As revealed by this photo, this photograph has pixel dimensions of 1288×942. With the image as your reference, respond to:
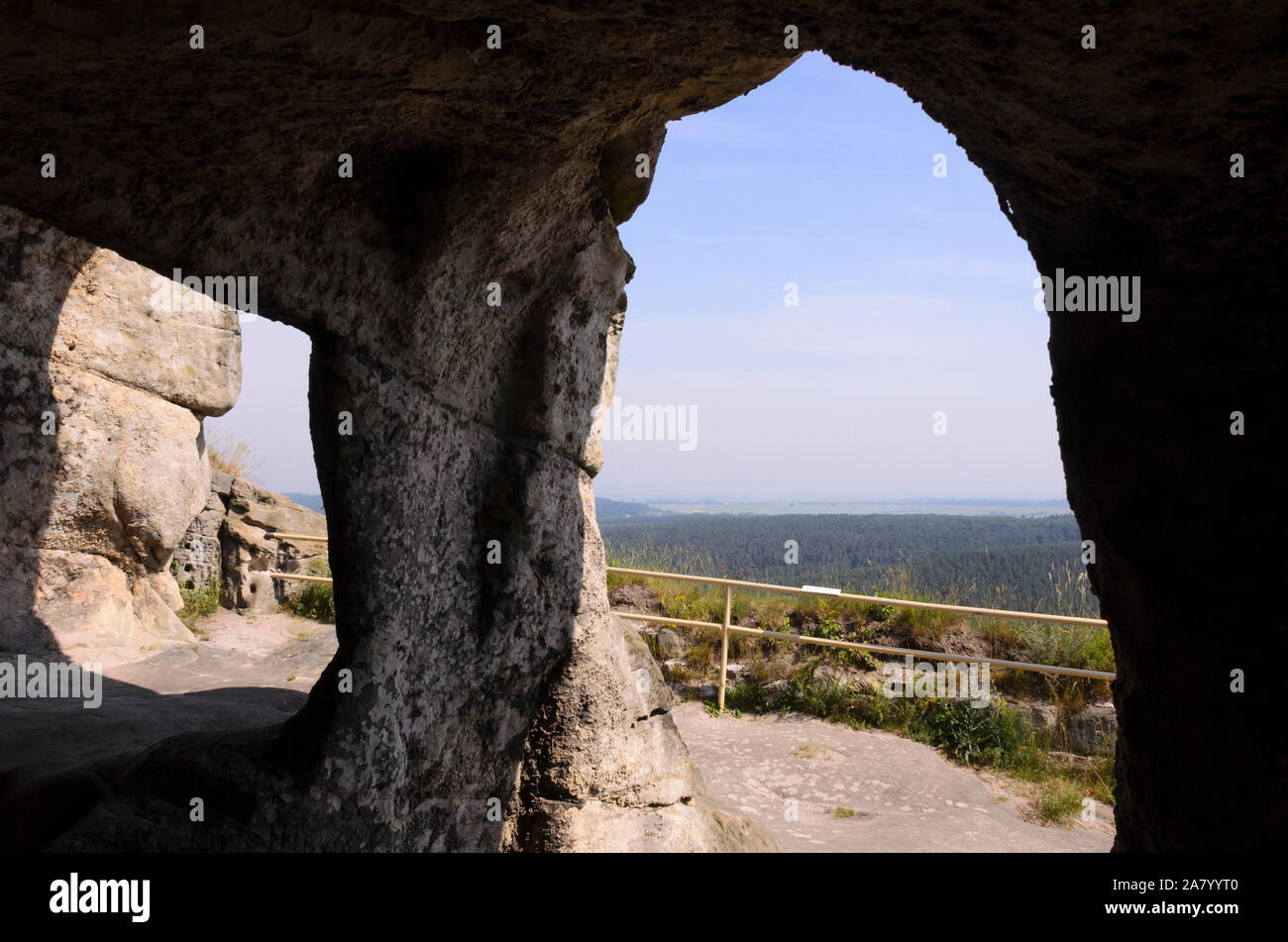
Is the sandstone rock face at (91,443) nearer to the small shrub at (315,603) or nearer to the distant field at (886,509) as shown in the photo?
the small shrub at (315,603)

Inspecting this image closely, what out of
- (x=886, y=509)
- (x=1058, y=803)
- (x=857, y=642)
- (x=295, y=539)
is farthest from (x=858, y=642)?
(x=886, y=509)

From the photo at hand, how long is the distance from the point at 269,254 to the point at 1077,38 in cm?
240

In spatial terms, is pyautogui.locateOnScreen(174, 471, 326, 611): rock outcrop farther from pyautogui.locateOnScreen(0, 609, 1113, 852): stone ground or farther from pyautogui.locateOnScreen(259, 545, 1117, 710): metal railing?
pyautogui.locateOnScreen(259, 545, 1117, 710): metal railing

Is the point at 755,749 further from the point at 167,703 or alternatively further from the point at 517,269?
the point at 517,269

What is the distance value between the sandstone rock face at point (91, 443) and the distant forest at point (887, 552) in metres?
5.11

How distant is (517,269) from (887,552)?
44.1 m

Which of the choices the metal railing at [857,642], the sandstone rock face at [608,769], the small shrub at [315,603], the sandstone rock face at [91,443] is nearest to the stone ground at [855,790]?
the metal railing at [857,642]

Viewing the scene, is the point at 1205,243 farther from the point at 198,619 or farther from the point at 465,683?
the point at 198,619

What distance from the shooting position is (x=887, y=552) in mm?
45844

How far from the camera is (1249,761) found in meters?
2.36

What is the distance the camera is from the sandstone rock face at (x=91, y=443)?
19.4ft

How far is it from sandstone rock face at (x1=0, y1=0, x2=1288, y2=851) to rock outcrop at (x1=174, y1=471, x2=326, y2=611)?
257 inches

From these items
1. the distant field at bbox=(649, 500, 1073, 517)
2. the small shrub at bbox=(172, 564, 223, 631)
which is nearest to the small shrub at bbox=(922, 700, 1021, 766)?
the small shrub at bbox=(172, 564, 223, 631)
